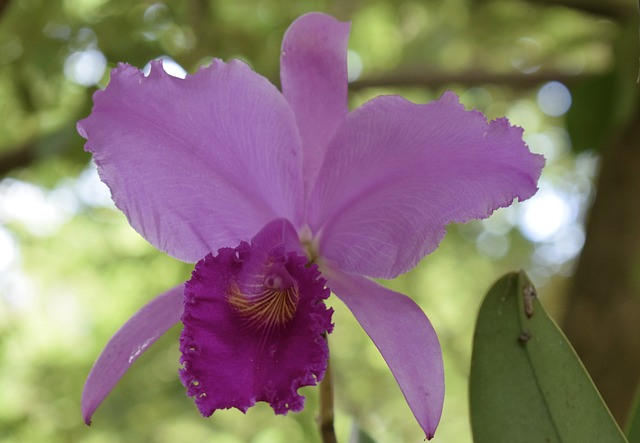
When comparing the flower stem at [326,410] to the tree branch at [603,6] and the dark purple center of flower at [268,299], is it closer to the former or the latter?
the dark purple center of flower at [268,299]

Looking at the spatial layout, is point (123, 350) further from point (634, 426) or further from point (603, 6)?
point (603, 6)

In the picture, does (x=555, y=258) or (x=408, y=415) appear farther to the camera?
(x=555, y=258)

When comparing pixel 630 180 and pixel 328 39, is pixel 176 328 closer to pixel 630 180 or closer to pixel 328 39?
pixel 630 180

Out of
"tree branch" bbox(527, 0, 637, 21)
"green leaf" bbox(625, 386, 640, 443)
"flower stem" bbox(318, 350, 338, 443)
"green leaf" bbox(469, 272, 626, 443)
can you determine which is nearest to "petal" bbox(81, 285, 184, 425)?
"flower stem" bbox(318, 350, 338, 443)

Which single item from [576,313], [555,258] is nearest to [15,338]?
[576,313]

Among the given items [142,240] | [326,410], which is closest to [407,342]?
[326,410]

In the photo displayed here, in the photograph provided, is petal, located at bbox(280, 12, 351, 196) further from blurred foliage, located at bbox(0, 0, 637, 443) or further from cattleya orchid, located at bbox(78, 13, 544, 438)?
blurred foliage, located at bbox(0, 0, 637, 443)
